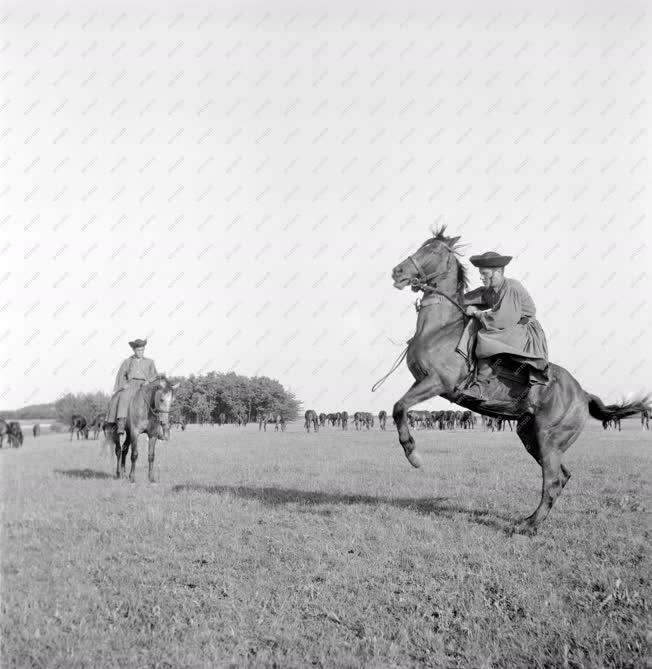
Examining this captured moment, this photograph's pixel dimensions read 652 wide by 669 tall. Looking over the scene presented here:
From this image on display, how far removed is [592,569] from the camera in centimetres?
636

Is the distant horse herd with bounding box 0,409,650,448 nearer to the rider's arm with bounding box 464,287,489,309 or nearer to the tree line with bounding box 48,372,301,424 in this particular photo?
the tree line with bounding box 48,372,301,424

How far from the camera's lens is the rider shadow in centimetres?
1606

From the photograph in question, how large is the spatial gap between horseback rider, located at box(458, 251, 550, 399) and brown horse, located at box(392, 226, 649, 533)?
0.19 meters

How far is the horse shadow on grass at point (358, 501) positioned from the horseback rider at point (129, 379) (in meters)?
3.99

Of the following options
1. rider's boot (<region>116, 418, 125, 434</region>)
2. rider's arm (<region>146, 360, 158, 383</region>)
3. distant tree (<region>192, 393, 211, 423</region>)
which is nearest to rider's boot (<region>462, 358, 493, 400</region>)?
rider's boot (<region>116, 418, 125, 434</region>)

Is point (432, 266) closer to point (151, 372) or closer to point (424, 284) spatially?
point (424, 284)

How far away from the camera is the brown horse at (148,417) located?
15.4 metres

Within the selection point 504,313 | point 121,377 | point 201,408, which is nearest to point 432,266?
point 504,313

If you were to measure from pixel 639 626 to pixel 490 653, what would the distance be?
1.49 m

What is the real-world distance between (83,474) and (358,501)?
1001 centimetres

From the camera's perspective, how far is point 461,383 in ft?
27.2

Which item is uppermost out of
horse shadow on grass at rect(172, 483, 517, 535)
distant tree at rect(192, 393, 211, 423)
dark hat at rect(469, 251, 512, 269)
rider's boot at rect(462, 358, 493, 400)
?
dark hat at rect(469, 251, 512, 269)

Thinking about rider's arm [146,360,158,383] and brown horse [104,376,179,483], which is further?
rider's arm [146,360,158,383]

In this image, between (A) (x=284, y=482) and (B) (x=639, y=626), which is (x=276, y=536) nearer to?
(B) (x=639, y=626)
